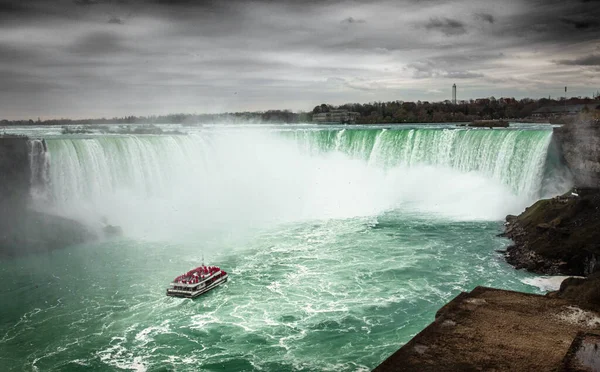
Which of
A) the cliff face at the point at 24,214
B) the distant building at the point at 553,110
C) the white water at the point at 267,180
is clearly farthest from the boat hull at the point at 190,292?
the distant building at the point at 553,110

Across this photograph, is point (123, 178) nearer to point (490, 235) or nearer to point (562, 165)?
point (490, 235)

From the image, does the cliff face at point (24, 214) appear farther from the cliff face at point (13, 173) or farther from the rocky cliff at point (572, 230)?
the rocky cliff at point (572, 230)

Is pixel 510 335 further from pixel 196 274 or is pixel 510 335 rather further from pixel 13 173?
pixel 13 173

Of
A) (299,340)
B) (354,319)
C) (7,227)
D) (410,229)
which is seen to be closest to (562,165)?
(410,229)

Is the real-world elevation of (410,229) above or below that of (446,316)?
below

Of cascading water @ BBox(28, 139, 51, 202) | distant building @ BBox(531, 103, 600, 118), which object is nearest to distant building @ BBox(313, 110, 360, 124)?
distant building @ BBox(531, 103, 600, 118)

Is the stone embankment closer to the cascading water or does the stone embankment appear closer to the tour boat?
the tour boat

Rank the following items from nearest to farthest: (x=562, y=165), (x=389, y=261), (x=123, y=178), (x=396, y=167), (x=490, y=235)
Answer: (x=389, y=261)
(x=490, y=235)
(x=562, y=165)
(x=123, y=178)
(x=396, y=167)
